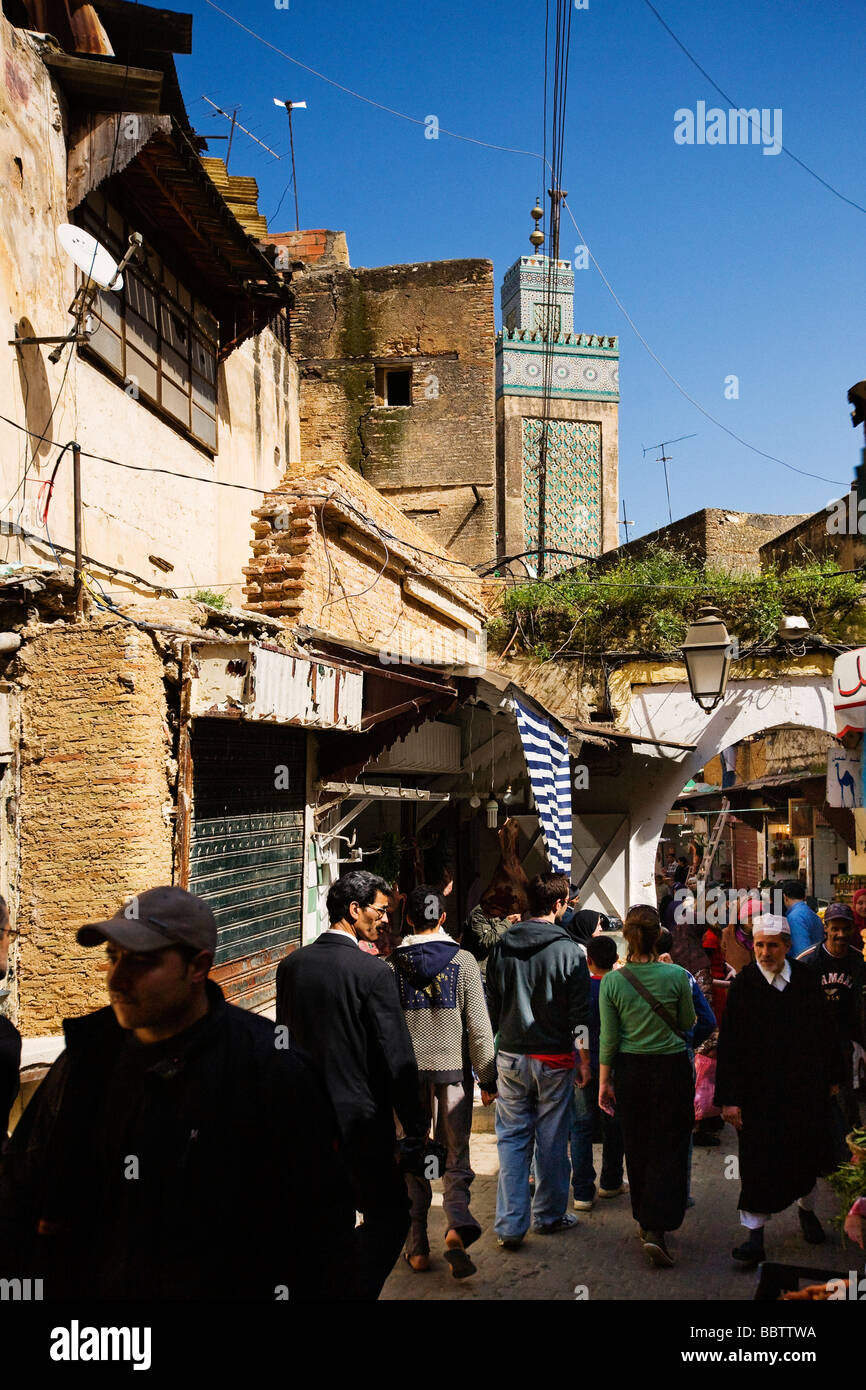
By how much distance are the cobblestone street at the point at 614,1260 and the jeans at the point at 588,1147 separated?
11 centimetres

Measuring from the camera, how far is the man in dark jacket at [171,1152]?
6.97 feet

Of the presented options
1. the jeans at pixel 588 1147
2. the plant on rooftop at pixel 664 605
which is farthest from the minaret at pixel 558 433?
the jeans at pixel 588 1147

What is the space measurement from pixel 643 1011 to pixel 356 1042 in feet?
5.84

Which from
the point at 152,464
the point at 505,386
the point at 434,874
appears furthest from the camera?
the point at 505,386

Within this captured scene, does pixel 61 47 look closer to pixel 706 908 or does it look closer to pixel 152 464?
pixel 152 464

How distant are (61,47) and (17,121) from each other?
1.34m

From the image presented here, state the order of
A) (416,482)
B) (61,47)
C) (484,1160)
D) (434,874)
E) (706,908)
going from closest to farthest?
(484,1160) → (61,47) → (434,874) → (706,908) → (416,482)

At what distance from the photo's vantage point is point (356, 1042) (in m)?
3.66

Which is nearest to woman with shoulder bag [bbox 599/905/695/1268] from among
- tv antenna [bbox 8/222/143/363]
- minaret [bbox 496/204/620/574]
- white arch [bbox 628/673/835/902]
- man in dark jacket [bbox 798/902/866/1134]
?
man in dark jacket [bbox 798/902/866/1134]

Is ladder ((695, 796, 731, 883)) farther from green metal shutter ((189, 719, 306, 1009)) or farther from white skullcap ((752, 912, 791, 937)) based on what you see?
white skullcap ((752, 912, 791, 937))

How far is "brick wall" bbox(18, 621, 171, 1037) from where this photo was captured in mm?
4797

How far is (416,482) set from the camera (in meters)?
17.0

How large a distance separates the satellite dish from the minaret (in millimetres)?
15715

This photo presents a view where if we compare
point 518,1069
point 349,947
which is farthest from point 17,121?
point 518,1069
